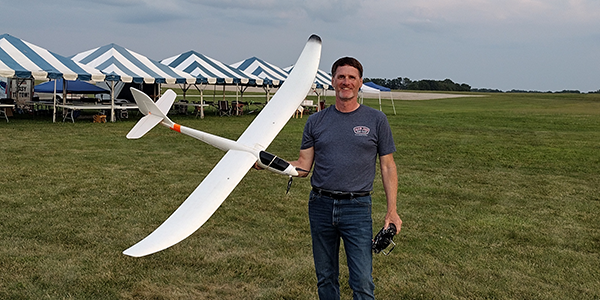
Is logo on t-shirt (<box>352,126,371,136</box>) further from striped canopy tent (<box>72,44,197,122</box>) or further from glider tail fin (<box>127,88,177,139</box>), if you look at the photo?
striped canopy tent (<box>72,44,197,122</box>)

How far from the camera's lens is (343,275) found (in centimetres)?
451

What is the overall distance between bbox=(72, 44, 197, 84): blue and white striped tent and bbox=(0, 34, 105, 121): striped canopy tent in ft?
3.62

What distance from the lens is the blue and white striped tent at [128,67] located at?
2045cm

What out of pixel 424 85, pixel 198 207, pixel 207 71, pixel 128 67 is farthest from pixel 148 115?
pixel 424 85

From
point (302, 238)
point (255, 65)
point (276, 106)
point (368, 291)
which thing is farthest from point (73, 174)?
point (255, 65)

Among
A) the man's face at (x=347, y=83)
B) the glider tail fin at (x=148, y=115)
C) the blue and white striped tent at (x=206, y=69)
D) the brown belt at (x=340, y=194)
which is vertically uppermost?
the blue and white striped tent at (x=206, y=69)

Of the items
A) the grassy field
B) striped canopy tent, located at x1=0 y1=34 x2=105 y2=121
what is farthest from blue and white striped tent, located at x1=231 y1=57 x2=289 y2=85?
the grassy field

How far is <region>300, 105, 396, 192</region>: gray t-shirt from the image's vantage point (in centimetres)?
296

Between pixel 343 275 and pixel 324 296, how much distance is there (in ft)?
4.58

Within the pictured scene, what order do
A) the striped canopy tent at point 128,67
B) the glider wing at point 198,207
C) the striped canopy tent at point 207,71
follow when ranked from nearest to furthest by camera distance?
the glider wing at point 198,207, the striped canopy tent at point 128,67, the striped canopy tent at point 207,71

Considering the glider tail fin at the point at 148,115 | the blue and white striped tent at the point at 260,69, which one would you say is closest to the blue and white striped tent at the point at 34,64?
the blue and white striped tent at the point at 260,69

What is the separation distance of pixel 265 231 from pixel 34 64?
53.8ft

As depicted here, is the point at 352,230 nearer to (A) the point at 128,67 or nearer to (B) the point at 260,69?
(A) the point at 128,67

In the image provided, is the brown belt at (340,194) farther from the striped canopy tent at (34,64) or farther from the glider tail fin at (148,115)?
the striped canopy tent at (34,64)
